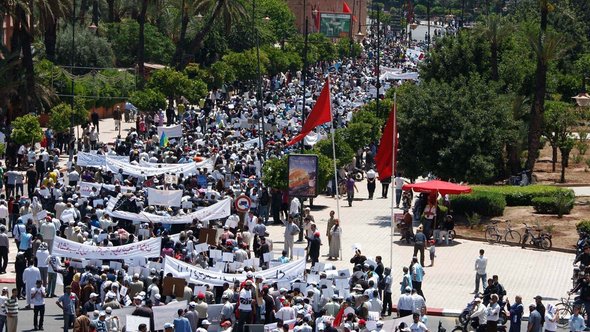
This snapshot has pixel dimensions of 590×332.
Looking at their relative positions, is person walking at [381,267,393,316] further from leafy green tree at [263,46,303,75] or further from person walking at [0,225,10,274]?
leafy green tree at [263,46,303,75]

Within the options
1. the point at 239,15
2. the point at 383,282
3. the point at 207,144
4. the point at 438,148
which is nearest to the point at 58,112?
the point at 207,144

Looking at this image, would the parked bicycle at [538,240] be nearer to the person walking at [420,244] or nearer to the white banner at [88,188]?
the person walking at [420,244]

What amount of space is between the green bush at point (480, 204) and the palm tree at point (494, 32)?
1426 centimetres

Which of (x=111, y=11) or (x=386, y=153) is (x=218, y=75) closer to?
(x=111, y=11)

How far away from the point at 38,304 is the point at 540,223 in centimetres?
1781

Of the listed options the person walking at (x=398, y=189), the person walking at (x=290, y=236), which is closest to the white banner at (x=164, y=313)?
the person walking at (x=290, y=236)

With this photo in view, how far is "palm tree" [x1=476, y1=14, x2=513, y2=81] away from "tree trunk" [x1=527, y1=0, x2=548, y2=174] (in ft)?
17.2

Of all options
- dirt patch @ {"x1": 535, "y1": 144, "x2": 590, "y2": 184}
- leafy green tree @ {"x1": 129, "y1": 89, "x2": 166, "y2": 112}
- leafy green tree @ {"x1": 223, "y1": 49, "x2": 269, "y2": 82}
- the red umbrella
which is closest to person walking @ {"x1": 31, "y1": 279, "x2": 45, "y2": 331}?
the red umbrella

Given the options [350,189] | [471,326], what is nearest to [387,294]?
[471,326]

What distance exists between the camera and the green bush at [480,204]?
1686 inches

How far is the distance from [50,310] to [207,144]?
21.4 metres

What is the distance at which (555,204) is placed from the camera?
43.3 m

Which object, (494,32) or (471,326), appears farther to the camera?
(494,32)

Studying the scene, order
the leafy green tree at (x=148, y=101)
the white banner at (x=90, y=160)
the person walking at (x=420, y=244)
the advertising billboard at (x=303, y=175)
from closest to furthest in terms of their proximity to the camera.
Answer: the person walking at (x=420, y=244)
the advertising billboard at (x=303, y=175)
the white banner at (x=90, y=160)
the leafy green tree at (x=148, y=101)
